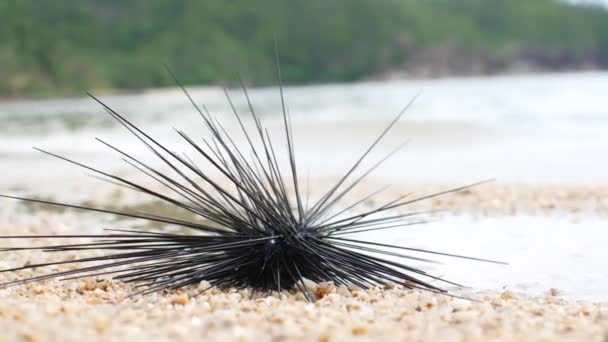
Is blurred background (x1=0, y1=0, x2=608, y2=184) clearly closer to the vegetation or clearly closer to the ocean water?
the vegetation

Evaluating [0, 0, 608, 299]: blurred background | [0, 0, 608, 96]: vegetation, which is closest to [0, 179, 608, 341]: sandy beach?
[0, 0, 608, 299]: blurred background

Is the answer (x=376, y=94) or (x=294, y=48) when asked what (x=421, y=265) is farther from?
(x=294, y=48)

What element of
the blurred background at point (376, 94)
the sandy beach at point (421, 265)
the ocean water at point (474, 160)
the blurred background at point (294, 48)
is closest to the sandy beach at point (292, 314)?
the sandy beach at point (421, 265)

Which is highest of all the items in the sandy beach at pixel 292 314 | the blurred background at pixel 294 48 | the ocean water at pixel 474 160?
the blurred background at pixel 294 48

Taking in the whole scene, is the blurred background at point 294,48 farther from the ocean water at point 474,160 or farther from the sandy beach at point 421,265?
the sandy beach at point 421,265

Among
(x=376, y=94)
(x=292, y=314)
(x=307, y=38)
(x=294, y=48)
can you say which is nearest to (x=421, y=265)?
(x=292, y=314)

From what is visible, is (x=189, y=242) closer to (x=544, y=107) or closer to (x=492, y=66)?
(x=544, y=107)
